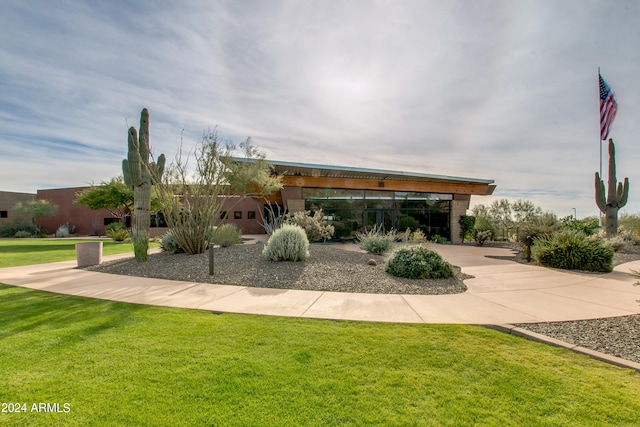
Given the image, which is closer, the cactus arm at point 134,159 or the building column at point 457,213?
the cactus arm at point 134,159

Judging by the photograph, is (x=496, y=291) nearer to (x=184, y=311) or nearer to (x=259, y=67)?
(x=184, y=311)

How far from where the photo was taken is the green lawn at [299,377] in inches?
82.1

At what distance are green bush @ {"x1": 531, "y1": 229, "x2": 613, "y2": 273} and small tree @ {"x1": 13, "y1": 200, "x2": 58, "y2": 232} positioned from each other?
39.7m

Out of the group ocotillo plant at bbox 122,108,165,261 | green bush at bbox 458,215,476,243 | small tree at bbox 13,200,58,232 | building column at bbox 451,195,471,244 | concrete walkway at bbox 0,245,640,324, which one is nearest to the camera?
concrete walkway at bbox 0,245,640,324

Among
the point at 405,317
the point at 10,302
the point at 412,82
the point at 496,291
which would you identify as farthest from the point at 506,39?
the point at 10,302

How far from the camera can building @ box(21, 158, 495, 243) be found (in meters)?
17.9

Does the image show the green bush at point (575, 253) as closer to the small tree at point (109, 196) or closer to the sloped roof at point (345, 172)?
the sloped roof at point (345, 172)

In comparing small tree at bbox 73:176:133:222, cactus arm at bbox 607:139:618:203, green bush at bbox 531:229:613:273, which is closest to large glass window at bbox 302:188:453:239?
cactus arm at bbox 607:139:618:203

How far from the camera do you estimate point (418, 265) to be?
7367 millimetres

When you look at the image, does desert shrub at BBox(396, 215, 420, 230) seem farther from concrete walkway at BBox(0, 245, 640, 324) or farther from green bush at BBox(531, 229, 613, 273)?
concrete walkway at BBox(0, 245, 640, 324)

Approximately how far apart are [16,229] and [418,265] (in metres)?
38.2

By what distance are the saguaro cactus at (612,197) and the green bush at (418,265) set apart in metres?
16.0

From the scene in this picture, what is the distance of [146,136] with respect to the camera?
33.9ft

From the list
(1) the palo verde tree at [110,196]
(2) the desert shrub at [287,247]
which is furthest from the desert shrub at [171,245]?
(1) the palo verde tree at [110,196]
